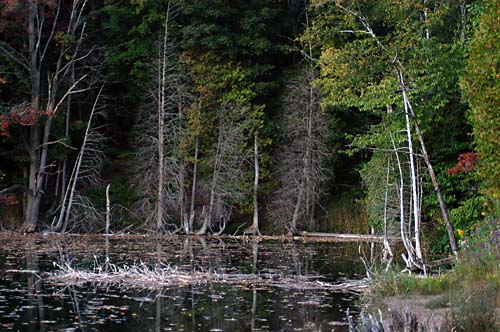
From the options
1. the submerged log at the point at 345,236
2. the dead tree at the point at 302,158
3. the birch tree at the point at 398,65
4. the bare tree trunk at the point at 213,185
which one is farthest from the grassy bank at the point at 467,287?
the bare tree trunk at the point at 213,185

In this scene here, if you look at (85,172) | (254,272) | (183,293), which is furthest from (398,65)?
(85,172)

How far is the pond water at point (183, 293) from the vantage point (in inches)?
537

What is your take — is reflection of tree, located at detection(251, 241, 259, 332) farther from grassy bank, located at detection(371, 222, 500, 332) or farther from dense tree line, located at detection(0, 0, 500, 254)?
dense tree line, located at detection(0, 0, 500, 254)

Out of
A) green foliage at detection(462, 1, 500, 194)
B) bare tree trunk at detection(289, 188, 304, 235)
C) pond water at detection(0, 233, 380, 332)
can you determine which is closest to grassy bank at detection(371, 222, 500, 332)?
pond water at detection(0, 233, 380, 332)

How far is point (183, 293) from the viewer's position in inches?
677

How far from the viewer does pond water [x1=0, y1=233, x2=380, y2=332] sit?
44.8 ft

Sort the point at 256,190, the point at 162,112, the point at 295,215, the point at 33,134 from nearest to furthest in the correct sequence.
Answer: the point at 295,215
the point at 33,134
the point at 256,190
the point at 162,112

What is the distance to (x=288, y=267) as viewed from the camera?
21703 mm

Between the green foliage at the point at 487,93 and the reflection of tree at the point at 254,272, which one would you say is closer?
the reflection of tree at the point at 254,272

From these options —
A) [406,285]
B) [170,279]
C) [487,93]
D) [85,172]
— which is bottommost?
[170,279]

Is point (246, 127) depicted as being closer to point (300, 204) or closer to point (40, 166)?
point (300, 204)

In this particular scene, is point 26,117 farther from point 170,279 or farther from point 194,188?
point 170,279

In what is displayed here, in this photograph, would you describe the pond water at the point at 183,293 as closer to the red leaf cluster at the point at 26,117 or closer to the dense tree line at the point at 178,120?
the red leaf cluster at the point at 26,117

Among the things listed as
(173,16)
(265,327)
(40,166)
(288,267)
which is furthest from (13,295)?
(173,16)
